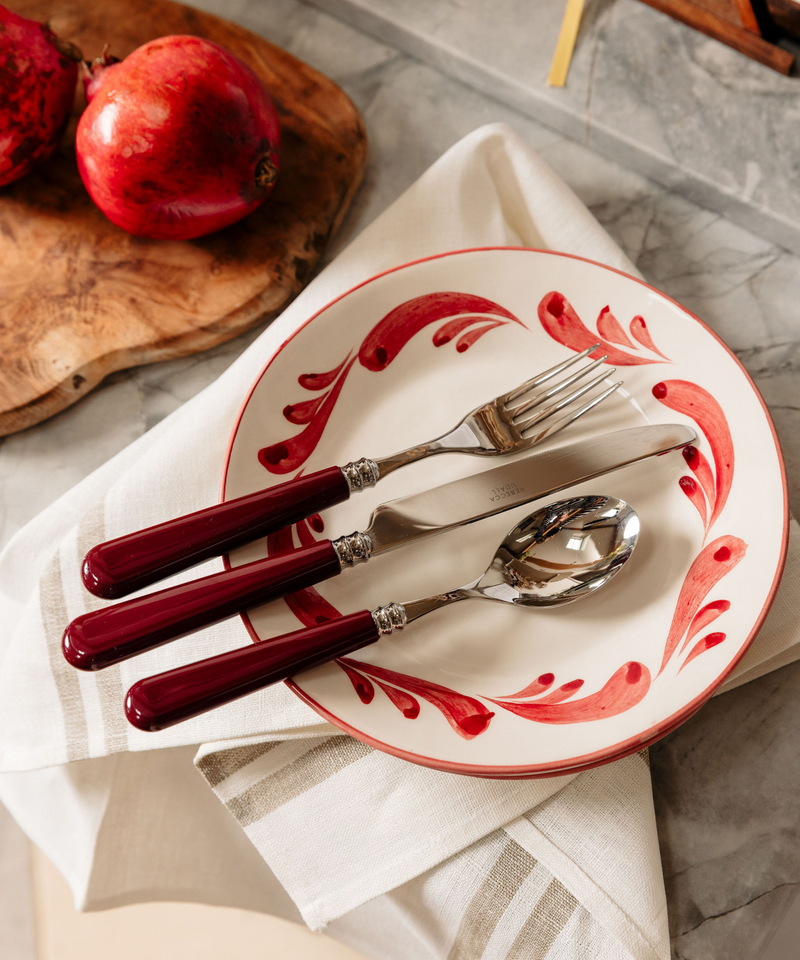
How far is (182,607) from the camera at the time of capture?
0.41 meters

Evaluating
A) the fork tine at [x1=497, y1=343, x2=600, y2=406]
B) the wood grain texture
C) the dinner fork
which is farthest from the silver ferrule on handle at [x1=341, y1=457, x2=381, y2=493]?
the wood grain texture

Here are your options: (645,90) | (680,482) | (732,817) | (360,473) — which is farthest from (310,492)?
(645,90)

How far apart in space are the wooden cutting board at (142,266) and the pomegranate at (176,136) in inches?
2.1

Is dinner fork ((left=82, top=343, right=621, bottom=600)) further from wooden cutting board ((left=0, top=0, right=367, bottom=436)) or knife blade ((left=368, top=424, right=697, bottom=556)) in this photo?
wooden cutting board ((left=0, top=0, right=367, bottom=436))

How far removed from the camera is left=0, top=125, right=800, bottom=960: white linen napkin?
0.48 metres

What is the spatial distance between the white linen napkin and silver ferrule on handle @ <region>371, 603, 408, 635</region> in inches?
3.6

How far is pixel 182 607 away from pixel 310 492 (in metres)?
0.10

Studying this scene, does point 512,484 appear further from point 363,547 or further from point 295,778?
point 295,778

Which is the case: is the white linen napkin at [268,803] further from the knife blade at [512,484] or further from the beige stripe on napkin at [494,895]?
the knife blade at [512,484]

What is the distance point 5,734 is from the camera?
0.50 metres

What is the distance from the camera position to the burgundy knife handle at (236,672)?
39cm

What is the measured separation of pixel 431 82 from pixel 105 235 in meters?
0.36

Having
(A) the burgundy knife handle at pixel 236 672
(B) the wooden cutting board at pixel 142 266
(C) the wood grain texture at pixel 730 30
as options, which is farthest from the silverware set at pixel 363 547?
(C) the wood grain texture at pixel 730 30

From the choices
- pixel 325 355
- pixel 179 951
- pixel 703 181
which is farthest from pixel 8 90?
pixel 179 951
